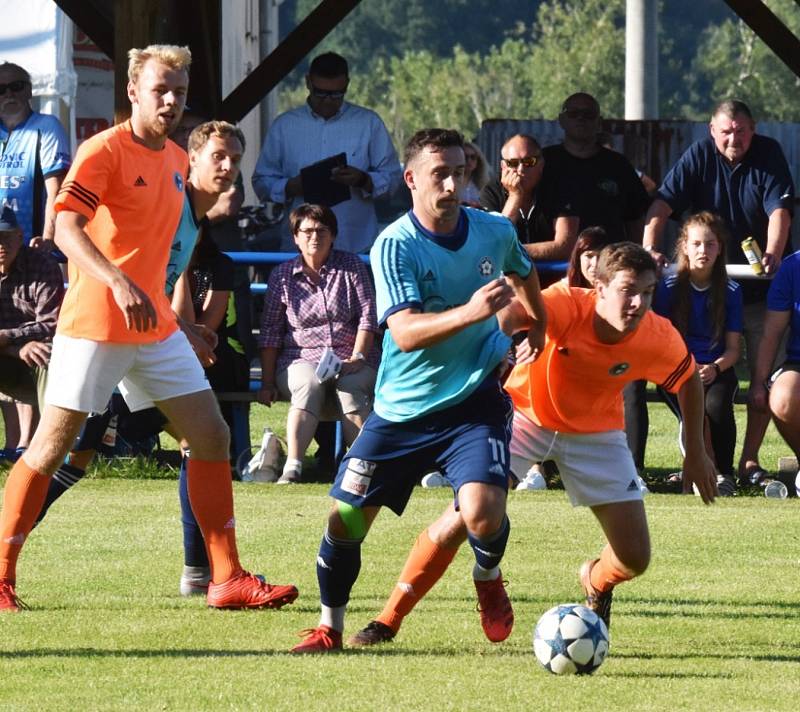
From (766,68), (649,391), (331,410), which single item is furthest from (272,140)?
(766,68)

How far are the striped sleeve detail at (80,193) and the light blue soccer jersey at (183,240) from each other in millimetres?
530

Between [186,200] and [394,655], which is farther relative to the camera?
[186,200]

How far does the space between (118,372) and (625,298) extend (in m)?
1.91

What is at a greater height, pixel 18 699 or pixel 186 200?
pixel 186 200

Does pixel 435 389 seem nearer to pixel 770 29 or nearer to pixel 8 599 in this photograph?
pixel 8 599

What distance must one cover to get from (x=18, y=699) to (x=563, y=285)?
8.42ft

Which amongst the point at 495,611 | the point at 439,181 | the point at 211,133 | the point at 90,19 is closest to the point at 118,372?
the point at 211,133

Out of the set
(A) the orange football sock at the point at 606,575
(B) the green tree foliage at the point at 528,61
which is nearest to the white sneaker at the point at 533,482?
(A) the orange football sock at the point at 606,575

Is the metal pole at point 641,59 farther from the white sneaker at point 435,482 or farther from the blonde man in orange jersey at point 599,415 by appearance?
the blonde man in orange jersey at point 599,415

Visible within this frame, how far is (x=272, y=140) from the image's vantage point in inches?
490

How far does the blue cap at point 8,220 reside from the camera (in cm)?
1127

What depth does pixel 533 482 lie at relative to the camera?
11.0 meters

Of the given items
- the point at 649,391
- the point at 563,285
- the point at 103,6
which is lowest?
the point at 649,391

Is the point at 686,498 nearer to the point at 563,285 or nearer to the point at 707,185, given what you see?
the point at 707,185
